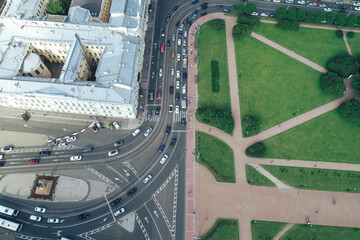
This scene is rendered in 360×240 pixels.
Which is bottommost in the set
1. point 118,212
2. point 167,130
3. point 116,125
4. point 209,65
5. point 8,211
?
point 8,211

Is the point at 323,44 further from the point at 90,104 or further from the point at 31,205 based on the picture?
the point at 31,205

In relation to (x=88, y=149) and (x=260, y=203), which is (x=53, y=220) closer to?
(x=88, y=149)

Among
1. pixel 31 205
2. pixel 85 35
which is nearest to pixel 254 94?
pixel 85 35

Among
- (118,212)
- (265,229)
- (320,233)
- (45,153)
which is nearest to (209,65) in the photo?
(265,229)

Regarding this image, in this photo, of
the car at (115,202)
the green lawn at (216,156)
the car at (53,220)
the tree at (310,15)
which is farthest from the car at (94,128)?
the tree at (310,15)

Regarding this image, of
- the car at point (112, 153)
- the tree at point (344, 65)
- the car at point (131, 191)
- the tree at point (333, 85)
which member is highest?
the tree at point (344, 65)

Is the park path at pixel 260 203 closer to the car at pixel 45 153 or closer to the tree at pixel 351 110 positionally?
the tree at pixel 351 110
